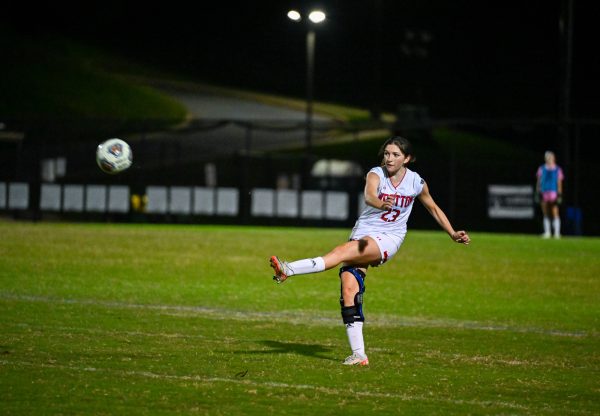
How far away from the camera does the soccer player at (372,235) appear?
9703 millimetres

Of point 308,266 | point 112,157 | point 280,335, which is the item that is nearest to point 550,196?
point 112,157

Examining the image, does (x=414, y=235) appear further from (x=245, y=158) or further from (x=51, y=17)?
(x=51, y=17)

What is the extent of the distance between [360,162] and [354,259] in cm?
2890

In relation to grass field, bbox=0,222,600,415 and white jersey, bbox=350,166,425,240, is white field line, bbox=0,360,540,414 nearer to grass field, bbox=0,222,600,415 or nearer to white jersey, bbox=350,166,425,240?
grass field, bbox=0,222,600,415

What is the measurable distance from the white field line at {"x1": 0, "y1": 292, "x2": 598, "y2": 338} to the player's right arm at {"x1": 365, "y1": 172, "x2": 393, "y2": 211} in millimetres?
3634

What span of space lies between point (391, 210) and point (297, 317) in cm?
400

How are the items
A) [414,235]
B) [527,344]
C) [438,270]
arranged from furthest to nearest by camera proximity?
[414,235], [438,270], [527,344]

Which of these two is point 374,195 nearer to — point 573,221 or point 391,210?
point 391,210

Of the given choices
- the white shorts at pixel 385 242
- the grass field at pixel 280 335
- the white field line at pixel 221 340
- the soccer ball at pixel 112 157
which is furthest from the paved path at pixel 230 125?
the white shorts at pixel 385 242

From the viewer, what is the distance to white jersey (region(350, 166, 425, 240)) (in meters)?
9.97

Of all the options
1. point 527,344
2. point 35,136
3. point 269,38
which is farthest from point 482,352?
point 269,38

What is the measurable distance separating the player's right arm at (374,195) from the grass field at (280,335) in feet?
4.76

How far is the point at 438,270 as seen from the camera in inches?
810

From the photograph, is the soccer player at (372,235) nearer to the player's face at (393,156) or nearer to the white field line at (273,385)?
the player's face at (393,156)
